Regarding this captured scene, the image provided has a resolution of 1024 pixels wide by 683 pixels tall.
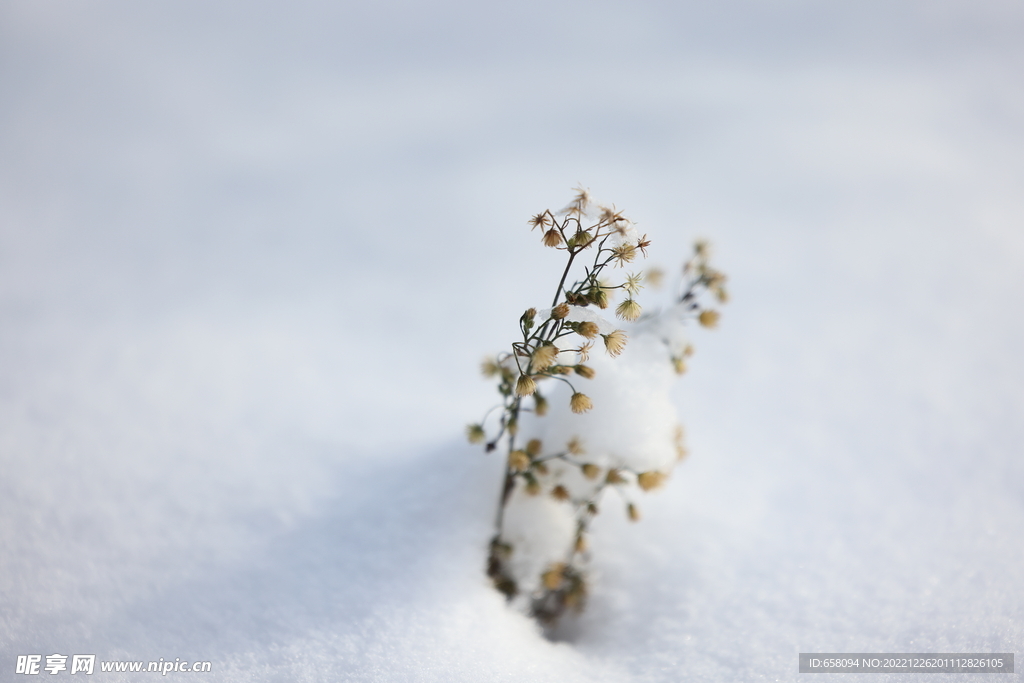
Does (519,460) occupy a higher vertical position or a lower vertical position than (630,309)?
lower

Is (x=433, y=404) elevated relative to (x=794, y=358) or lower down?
lower down

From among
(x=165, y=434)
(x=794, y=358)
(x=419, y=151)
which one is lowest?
(x=165, y=434)

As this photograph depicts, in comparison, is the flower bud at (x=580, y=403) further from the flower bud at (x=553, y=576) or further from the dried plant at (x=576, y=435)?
the flower bud at (x=553, y=576)

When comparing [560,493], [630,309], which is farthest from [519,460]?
[630,309]

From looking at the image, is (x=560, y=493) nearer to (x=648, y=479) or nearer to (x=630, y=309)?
(x=648, y=479)

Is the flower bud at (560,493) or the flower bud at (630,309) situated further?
the flower bud at (560,493)

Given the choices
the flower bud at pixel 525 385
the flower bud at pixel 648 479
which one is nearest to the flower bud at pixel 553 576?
the flower bud at pixel 648 479

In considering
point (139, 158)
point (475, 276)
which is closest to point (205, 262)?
point (139, 158)

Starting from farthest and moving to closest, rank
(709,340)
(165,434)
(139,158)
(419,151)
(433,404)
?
(419,151) → (139,158) → (709,340) → (433,404) → (165,434)

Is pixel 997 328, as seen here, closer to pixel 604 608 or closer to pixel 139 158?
pixel 604 608
